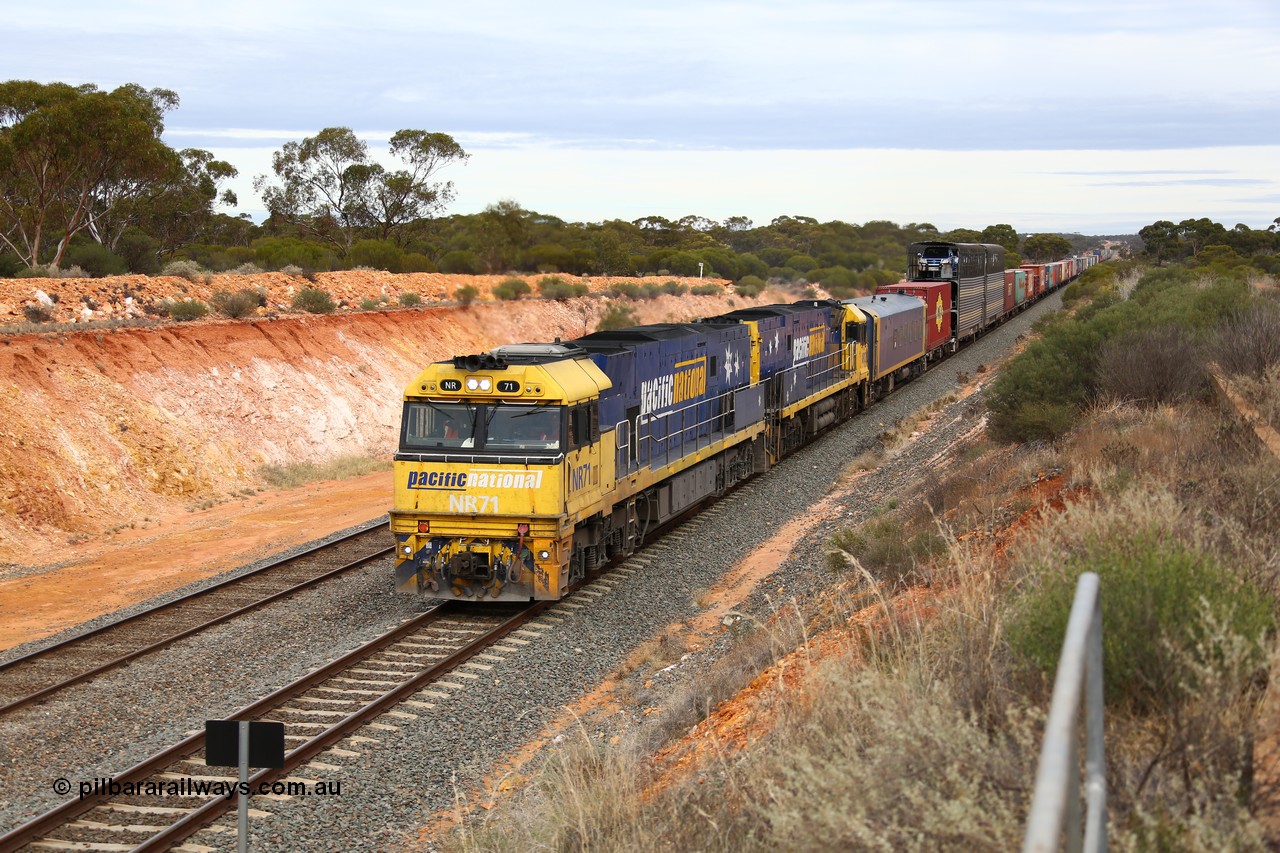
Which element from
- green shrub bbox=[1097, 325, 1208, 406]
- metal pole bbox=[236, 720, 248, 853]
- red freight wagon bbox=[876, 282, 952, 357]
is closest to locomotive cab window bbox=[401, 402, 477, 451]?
metal pole bbox=[236, 720, 248, 853]

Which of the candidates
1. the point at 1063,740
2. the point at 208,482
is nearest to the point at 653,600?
the point at 1063,740

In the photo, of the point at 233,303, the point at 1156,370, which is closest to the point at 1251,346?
the point at 1156,370

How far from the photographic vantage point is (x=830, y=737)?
6406 mm

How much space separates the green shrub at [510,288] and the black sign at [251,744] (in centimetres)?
4182

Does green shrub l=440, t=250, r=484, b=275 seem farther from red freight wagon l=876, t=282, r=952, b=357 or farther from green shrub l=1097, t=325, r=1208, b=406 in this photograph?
green shrub l=1097, t=325, r=1208, b=406

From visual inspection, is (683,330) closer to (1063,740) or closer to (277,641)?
(277,641)

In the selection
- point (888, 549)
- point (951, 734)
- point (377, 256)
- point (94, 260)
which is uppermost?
point (377, 256)

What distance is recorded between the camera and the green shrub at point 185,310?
33188 mm

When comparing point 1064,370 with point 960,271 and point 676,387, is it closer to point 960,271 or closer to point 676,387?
point 676,387

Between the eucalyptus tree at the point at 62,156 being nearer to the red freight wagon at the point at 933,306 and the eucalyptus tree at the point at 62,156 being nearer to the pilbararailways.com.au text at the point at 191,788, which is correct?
the red freight wagon at the point at 933,306

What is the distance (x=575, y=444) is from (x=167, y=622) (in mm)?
5879

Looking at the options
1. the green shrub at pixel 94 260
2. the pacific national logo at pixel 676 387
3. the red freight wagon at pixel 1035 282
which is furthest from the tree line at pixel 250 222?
the pacific national logo at pixel 676 387

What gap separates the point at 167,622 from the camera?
14.8 metres

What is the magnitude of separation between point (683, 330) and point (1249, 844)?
17.0 meters
